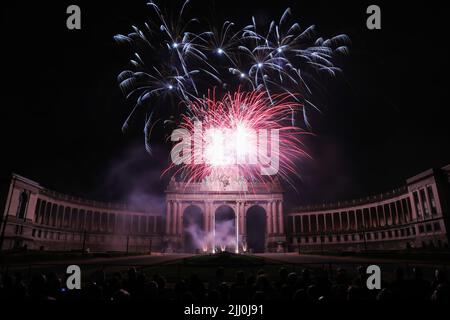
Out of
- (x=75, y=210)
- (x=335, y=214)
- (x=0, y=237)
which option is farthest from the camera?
(x=335, y=214)

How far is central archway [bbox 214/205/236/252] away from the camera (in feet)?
285

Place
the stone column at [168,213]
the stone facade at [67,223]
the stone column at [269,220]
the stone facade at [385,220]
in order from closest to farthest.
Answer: the stone facade at [67,223], the stone facade at [385,220], the stone column at [168,213], the stone column at [269,220]

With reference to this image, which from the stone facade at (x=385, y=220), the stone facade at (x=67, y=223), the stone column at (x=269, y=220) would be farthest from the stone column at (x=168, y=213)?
the stone facade at (x=385, y=220)

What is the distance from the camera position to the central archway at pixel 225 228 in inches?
3415

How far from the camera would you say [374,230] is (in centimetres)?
7919

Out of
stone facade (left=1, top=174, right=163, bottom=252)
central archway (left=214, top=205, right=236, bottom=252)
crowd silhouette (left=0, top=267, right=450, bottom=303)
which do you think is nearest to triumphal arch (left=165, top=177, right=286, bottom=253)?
central archway (left=214, top=205, right=236, bottom=252)

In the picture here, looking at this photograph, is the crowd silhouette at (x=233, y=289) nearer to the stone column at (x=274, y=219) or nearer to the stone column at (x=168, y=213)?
the stone column at (x=168, y=213)

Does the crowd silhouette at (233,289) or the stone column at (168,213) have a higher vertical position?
the stone column at (168,213)

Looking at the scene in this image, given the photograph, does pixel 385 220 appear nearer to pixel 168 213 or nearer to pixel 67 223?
pixel 168 213

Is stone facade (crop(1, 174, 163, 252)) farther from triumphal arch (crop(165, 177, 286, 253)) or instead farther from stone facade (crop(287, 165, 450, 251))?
stone facade (crop(287, 165, 450, 251))
